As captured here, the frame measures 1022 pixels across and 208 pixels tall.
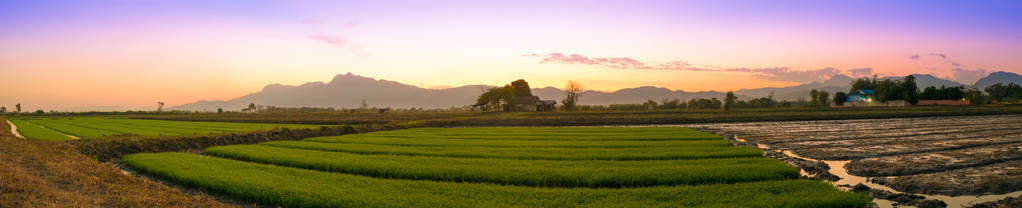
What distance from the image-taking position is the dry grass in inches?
379

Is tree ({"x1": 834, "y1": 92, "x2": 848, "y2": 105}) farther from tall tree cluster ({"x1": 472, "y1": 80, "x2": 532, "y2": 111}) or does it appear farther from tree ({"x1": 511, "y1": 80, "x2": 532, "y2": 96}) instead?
tall tree cluster ({"x1": 472, "y1": 80, "x2": 532, "y2": 111})

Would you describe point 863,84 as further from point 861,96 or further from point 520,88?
point 520,88

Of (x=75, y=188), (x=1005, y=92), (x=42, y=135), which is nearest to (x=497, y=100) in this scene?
(x=42, y=135)

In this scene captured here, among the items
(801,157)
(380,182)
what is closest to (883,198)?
(801,157)

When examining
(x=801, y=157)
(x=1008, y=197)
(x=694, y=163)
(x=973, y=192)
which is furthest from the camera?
(x=801, y=157)

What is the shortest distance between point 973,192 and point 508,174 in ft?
36.5

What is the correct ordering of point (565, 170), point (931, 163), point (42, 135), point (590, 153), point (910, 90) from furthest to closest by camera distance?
point (910, 90)
point (42, 135)
point (590, 153)
point (931, 163)
point (565, 170)

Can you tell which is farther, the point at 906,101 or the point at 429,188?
the point at 906,101

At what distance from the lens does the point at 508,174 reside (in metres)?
12.9

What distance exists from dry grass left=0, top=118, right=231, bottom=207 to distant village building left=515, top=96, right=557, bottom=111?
3380 inches

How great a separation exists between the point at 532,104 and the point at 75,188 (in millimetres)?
93351

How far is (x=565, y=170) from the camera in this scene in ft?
43.8

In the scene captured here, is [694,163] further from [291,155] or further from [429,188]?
[291,155]

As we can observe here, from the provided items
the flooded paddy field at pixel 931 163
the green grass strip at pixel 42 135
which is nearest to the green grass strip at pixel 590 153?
the flooded paddy field at pixel 931 163
